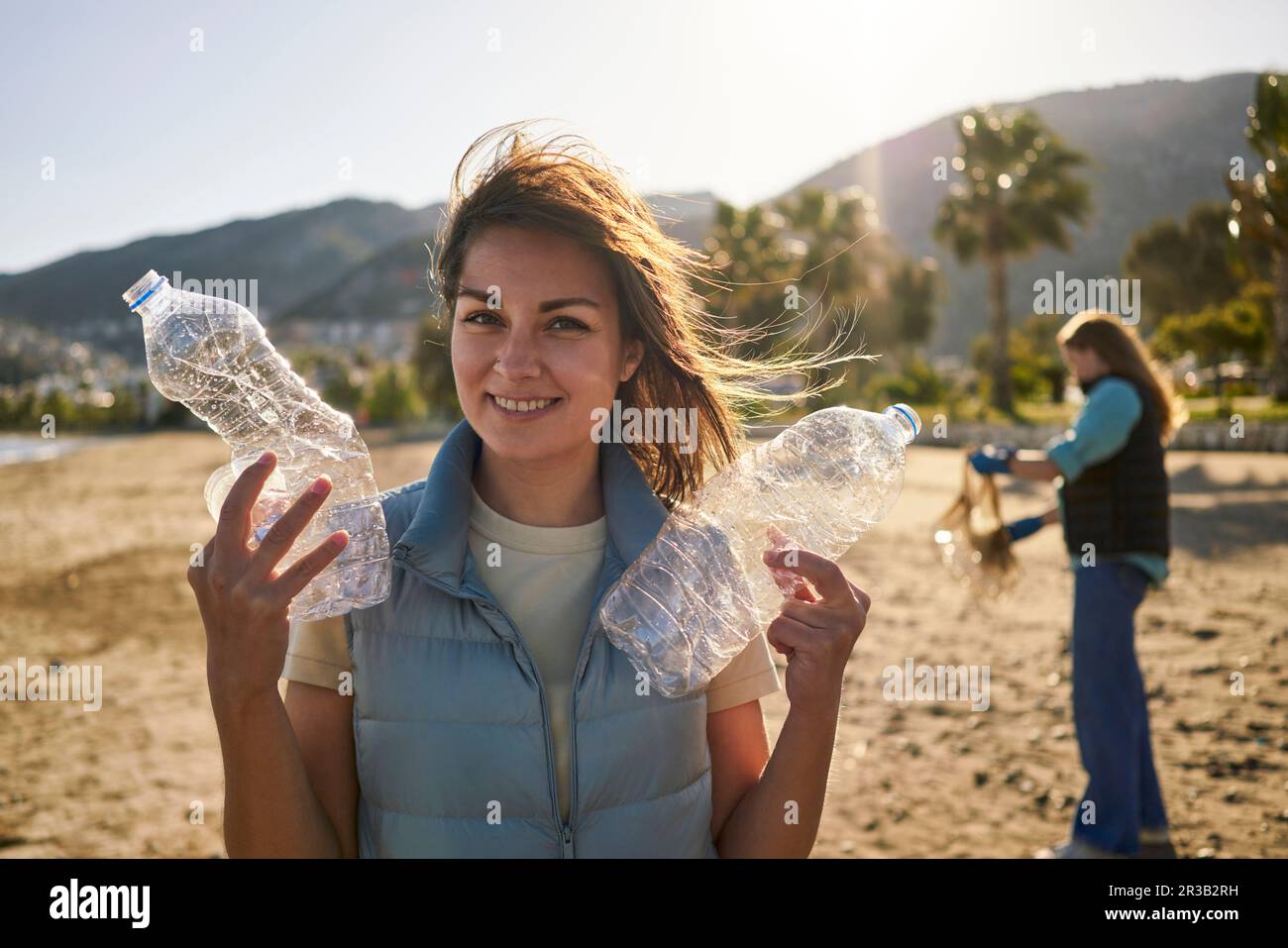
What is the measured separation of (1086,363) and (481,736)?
4028mm

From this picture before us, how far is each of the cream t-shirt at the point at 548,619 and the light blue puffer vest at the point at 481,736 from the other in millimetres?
58

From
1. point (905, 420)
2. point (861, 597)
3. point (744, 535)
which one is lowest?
point (861, 597)

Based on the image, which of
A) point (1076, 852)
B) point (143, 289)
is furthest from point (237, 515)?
point (1076, 852)

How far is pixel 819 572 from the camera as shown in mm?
1887

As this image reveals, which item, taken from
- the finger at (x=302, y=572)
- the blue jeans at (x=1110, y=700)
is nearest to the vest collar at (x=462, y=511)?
the finger at (x=302, y=572)

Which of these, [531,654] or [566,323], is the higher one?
[566,323]

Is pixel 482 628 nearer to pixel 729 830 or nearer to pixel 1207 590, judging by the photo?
pixel 729 830

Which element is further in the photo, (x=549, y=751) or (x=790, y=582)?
(x=790, y=582)

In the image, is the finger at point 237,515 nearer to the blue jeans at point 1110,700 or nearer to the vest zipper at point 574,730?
the vest zipper at point 574,730

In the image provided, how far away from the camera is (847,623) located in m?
1.92

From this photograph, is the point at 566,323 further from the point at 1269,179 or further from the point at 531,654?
the point at 1269,179

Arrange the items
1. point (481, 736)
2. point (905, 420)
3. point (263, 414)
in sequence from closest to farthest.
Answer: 1. point (481, 736)
2. point (905, 420)
3. point (263, 414)

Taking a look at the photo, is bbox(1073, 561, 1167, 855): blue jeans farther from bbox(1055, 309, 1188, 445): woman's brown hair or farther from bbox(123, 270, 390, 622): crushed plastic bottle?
bbox(123, 270, 390, 622): crushed plastic bottle
